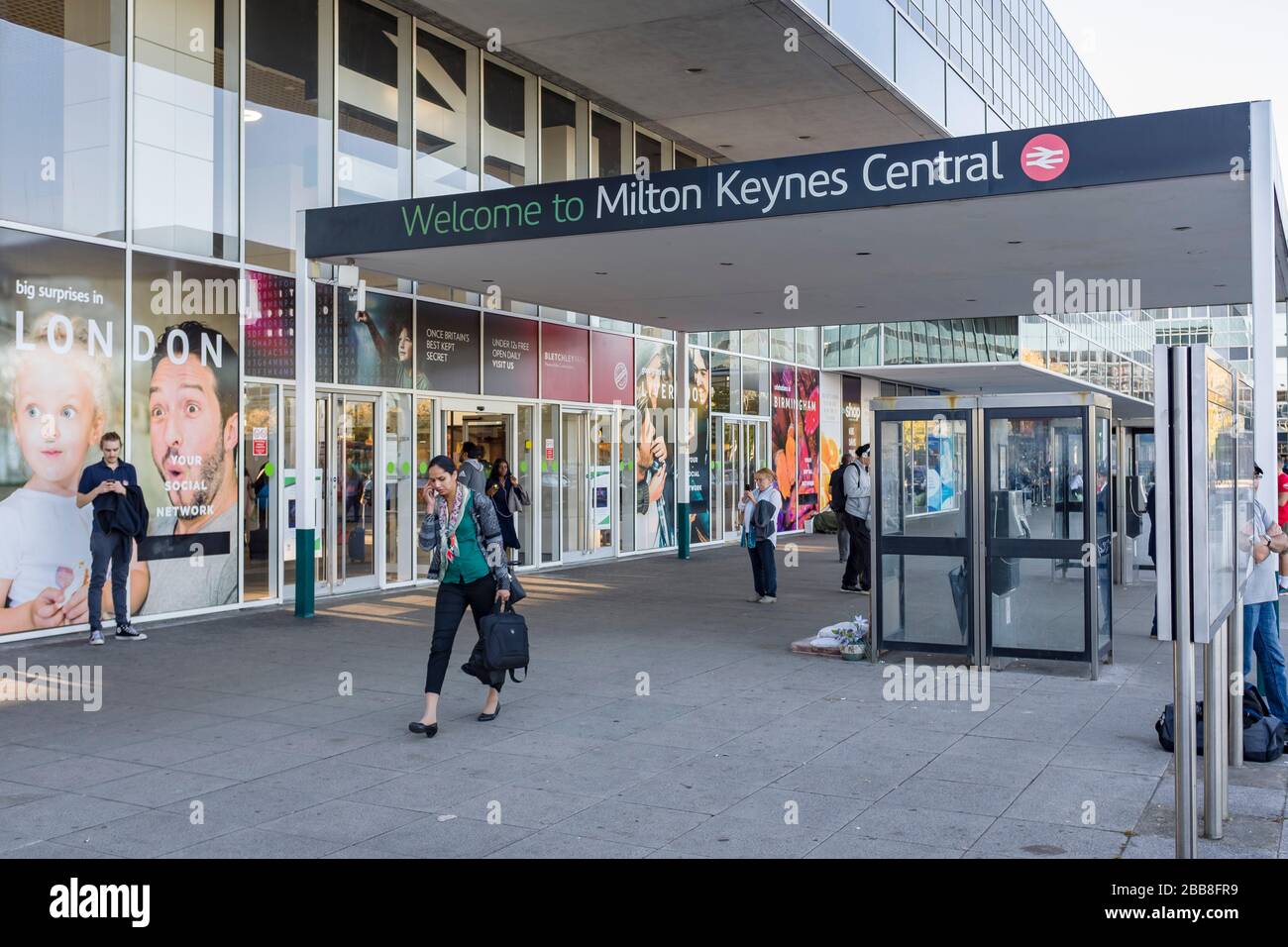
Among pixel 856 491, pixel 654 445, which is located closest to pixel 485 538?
pixel 856 491

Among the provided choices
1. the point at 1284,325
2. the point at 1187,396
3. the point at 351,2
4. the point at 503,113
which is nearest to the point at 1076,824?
the point at 1187,396

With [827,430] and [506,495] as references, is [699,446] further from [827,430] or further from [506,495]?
[506,495]

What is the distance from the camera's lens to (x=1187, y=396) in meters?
4.74

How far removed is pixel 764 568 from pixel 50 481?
769 cm

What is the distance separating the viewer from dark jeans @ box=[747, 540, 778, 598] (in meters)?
14.2

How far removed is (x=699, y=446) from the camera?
76.9ft

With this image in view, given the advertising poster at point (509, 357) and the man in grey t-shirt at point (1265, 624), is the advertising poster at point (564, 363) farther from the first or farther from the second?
the man in grey t-shirt at point (1265, 624)

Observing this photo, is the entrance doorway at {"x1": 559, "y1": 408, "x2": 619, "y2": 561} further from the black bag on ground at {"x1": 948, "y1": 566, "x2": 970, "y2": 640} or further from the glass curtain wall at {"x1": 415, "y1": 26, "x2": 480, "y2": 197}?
the black bag on ground at {"x1": 948, "y1": 566, "x2": 970, "y2": 640}

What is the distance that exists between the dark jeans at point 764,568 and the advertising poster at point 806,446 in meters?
13.9

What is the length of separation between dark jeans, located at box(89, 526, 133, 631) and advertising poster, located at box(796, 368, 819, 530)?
19.0 metres

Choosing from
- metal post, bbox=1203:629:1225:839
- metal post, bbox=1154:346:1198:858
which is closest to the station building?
metal post, bbox=1203:629:1225:839
